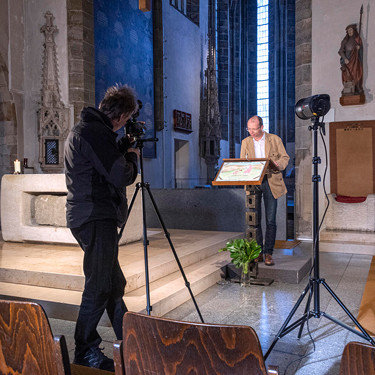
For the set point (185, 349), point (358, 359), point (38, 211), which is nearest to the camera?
point (358, 359)

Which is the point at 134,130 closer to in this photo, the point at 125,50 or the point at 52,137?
the point at 52,137

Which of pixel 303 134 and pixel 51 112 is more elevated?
pixel 51 112

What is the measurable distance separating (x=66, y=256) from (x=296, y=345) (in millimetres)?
2660

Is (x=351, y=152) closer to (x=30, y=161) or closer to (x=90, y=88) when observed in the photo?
(x=90, y=88)

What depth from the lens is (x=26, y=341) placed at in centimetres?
126

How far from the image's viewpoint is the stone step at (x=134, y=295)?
11.1 feet

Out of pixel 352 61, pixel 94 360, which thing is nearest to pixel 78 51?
pixel 352 61

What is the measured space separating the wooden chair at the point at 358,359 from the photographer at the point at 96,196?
58.0 inches

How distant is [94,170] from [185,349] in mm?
1359

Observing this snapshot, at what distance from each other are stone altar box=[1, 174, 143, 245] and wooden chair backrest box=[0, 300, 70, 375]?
3.85m

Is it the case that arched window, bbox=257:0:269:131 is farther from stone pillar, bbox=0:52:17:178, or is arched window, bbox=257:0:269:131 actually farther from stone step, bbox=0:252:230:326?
stone step, bbox=0:252:230:326

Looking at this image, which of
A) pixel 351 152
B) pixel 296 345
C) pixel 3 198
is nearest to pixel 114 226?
pixel 296 345

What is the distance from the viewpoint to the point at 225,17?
17109 mm

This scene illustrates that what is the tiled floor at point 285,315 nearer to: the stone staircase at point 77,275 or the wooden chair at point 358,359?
the stone staircase at point 77,275
